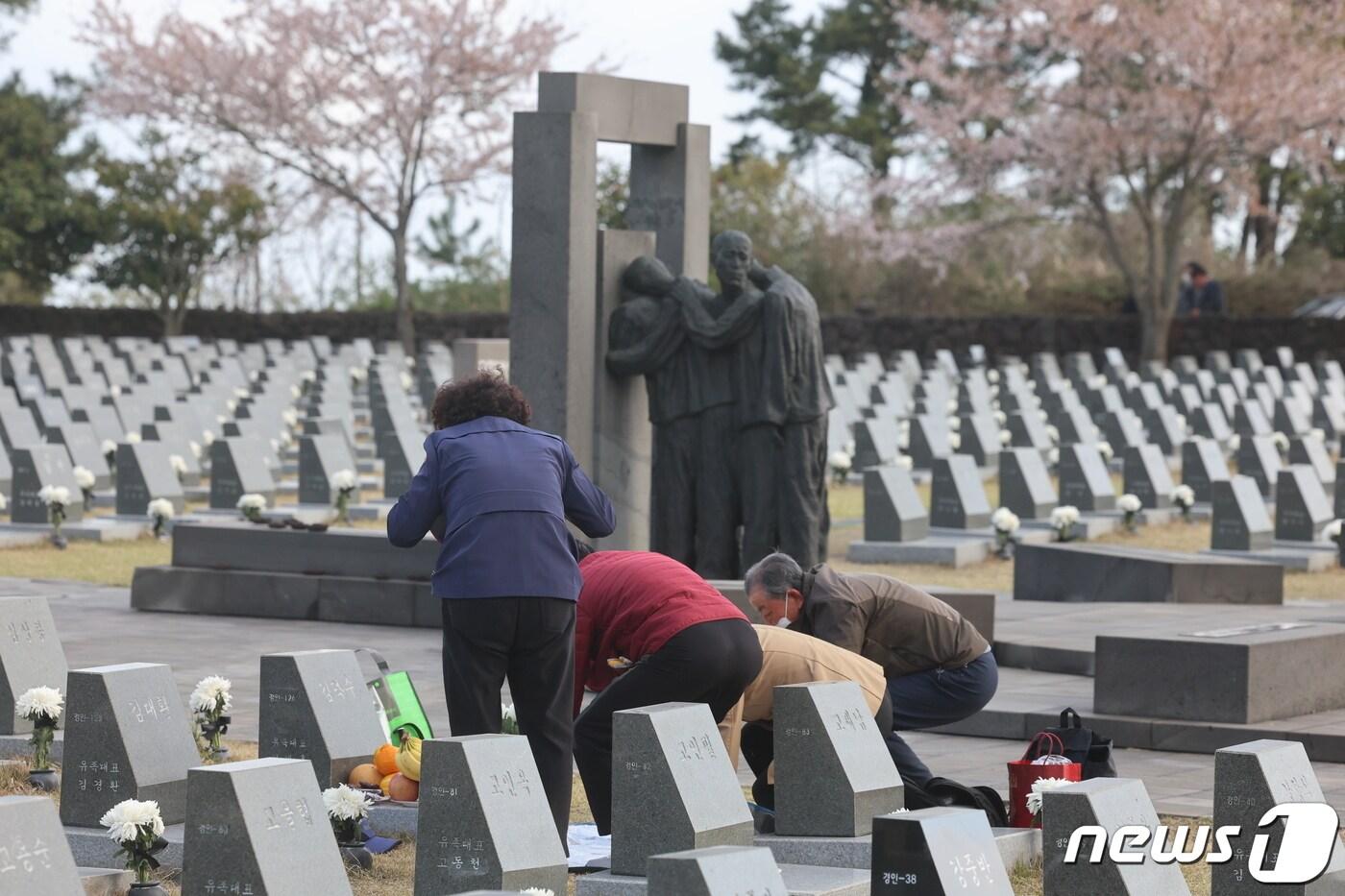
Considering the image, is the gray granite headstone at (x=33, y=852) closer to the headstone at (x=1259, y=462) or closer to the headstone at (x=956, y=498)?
the headstone at (x=956, y=498)

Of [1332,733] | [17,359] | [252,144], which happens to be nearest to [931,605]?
[1332,733]

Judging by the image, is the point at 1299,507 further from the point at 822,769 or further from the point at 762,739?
the point at 822,769

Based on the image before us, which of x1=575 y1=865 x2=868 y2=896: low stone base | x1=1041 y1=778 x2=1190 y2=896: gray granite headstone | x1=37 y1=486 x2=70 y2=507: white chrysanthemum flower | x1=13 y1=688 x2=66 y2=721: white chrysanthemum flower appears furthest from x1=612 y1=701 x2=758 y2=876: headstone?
x1=37 y1=486 x2=70 y2=507: white chrysanthemum flower

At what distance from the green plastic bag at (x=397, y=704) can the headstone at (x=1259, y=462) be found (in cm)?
1492

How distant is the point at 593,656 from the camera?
301 inches

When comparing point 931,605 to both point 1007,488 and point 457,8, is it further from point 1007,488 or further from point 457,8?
point 457,8

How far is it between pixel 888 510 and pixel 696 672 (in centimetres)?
1159

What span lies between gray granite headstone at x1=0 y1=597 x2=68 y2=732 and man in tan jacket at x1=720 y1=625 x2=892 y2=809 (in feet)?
9.39

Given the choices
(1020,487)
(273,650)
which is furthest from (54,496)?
(1020,487)

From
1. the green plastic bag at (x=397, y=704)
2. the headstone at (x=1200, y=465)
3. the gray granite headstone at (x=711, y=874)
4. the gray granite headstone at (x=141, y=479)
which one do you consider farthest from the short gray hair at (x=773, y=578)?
the headstone at (x=1200, y=465)

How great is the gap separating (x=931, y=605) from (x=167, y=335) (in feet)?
135

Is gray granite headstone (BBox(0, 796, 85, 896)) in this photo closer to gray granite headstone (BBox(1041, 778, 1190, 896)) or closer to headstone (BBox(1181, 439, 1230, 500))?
gray granite headstone (BBox(1041, 778, 1190, 896))

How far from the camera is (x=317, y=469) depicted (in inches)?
827

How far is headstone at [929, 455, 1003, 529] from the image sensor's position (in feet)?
65.1
